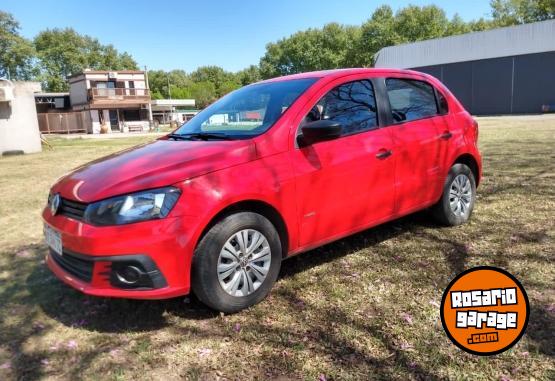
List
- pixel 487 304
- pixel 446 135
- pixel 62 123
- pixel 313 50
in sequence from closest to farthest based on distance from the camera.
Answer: pixel 487 304 < pixel 446 135 < pixel 62 123 < pixel 313 50

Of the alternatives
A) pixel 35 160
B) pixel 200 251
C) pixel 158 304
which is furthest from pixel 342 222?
pixel 35 160

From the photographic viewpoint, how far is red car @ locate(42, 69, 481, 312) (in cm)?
284

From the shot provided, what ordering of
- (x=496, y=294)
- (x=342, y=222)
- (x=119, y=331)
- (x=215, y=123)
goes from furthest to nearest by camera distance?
1. (x=215, y=123)
2. (x=342, y=222)
3. (x=119, y=331)
4. (x=496, y=294)

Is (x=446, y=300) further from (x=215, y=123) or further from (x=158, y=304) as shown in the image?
(x=215, y=123)

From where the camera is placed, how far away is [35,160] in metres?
14.3

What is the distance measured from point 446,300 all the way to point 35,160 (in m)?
15.0

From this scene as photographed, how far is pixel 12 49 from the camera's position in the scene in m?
64.4

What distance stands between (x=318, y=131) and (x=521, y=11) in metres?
71.6

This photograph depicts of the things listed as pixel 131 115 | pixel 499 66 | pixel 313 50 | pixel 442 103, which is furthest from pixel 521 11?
pixel 442 103

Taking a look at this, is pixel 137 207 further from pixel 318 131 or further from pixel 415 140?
pixel 415 140

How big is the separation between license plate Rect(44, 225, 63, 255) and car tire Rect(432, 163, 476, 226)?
351cm

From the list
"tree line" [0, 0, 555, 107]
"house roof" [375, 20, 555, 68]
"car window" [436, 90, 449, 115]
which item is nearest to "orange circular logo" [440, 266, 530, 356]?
"car window" [436, 90, 449, 115]

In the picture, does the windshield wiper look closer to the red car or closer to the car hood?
the red car

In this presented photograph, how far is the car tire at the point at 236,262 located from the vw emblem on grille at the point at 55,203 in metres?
1.10
